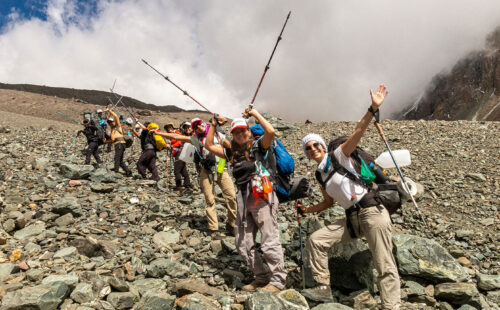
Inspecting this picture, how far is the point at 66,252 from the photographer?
213 inches

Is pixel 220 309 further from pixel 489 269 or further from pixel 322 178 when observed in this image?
pixel 489 269

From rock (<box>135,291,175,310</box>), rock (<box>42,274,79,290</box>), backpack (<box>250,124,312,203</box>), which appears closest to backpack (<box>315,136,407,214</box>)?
backpack (<box>250,124,312,203</box>)

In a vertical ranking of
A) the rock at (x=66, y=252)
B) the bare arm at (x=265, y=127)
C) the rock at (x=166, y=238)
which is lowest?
the rock at (x=166, y=238)

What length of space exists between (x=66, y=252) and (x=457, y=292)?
6511 millimetres

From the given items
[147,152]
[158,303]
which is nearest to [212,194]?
[158,303]

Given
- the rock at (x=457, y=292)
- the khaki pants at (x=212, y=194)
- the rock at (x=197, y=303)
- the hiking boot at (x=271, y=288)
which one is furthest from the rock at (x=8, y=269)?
the rock at (x=457, y=292)

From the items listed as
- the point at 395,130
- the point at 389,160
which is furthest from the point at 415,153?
the point at 389,160

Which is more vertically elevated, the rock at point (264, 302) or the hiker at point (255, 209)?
the hiker at point (255, 209)

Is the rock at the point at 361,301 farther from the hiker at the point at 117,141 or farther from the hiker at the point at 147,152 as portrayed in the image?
the hiker at the point at 117,141

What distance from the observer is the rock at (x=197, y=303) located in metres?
3.65

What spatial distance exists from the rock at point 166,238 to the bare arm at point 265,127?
3342mm

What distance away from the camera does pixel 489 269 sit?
21.2ft

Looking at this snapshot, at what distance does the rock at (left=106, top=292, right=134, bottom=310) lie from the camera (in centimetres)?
393

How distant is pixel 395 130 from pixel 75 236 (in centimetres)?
1807
